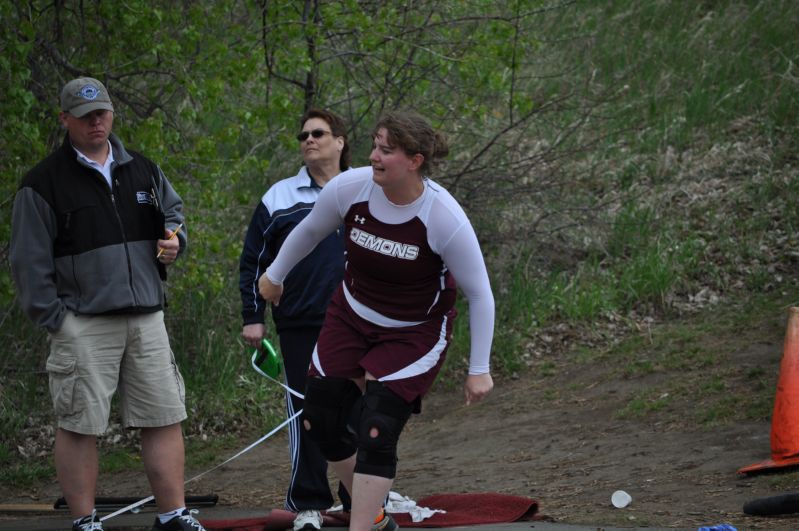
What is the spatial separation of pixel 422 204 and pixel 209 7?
4.42m

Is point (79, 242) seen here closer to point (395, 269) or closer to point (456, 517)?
point (395, 269)

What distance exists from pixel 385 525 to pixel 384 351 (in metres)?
0.99

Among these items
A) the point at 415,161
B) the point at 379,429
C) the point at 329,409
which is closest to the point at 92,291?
the point at 329,409

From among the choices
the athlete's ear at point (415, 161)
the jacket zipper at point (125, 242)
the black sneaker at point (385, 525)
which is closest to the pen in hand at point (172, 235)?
the jacket zipper at point (125, 242)

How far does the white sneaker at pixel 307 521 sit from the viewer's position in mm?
5621

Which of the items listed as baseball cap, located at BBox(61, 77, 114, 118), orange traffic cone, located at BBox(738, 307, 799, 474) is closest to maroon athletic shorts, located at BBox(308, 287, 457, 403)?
baseball cap, located at BBox(61, 77, 114, 118)

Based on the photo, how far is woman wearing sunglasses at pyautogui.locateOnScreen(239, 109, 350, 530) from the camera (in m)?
5.77

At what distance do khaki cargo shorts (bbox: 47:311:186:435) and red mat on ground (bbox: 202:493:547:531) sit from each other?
721 millimetres

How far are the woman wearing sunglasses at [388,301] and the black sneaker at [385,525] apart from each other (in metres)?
0.46

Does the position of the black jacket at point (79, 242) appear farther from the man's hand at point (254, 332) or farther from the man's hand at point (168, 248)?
the man's hand at point (254, 332)

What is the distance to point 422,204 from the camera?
16.1ft

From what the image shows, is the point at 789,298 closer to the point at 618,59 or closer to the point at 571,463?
the point at 571,463

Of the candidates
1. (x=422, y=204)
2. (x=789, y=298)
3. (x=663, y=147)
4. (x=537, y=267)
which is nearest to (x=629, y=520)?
(x=422, y=204)

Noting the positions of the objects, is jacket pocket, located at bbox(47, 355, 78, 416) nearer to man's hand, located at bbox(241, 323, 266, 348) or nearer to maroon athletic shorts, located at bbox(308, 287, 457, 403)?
man's hand, located at bbox(241, 323, 266, 348)
